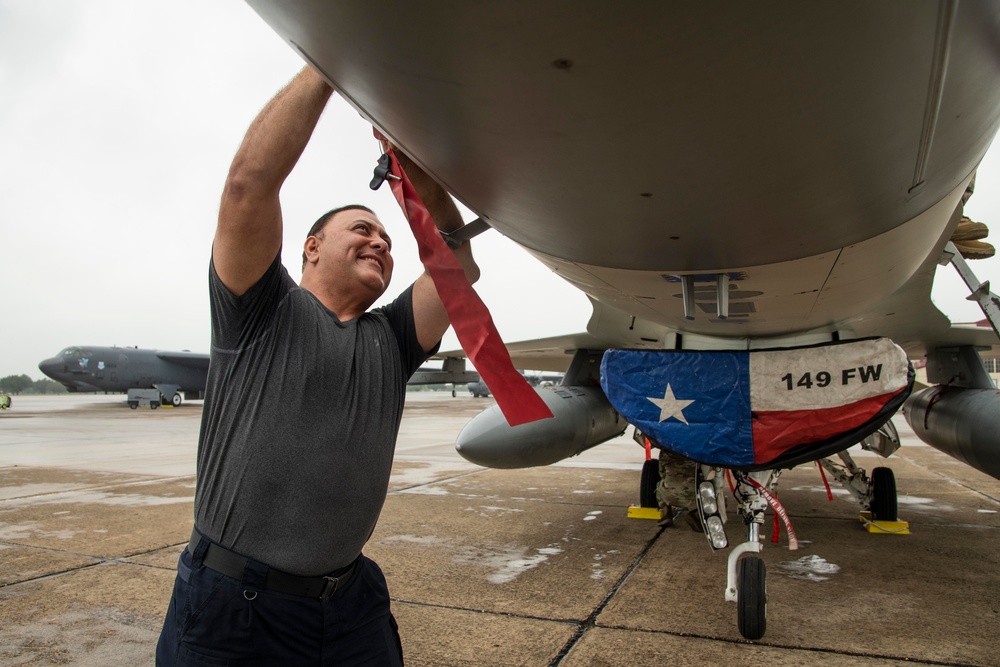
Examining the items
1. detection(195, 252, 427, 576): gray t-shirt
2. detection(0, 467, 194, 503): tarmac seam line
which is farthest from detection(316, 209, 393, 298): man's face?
detection(0, 467, 194, 503): tarmac seam line

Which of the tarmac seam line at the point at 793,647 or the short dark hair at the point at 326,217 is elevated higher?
the short dark hair at the point at 326,217

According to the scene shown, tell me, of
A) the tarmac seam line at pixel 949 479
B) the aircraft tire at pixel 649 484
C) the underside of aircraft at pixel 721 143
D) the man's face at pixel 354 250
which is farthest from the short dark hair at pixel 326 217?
the tarmac seam line at pixel 949 479

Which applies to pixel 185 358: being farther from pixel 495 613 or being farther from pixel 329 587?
pixel 329 587

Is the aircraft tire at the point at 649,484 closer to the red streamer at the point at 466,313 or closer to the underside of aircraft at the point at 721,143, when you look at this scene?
the underside of aircraft at the point at 721,143

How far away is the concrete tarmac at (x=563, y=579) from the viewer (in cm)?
269

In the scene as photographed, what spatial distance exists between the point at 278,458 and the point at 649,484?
4919 mm

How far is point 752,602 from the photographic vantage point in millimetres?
2791

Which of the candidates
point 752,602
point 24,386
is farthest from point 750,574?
point 24,386

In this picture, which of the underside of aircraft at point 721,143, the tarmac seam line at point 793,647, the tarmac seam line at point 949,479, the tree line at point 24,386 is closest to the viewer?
the underside of aircraft at point 721,143

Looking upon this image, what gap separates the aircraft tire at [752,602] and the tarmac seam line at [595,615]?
0.66 metres

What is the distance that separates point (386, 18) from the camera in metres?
0.97

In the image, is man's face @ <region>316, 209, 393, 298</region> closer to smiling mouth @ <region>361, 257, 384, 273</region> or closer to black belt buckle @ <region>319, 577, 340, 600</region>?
smiling mouth @ <region>361, 257, 384, 273</region>

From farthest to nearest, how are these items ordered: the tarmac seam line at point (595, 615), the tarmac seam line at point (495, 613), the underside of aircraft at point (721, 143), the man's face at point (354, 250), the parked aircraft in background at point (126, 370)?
the parked aircraft in background at point (126, 370) → the tarmac seam line at point (495, 613) → the tarmac seam line at point (595, 615) → the man's face at point (354, 250) → the underside of aircraft at point (721, 143)

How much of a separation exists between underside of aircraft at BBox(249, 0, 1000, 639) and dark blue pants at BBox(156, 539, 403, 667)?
1040 millimetres
